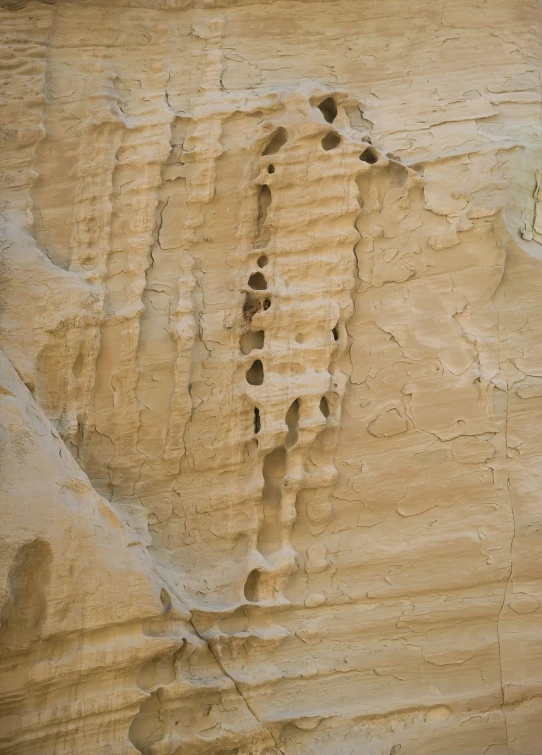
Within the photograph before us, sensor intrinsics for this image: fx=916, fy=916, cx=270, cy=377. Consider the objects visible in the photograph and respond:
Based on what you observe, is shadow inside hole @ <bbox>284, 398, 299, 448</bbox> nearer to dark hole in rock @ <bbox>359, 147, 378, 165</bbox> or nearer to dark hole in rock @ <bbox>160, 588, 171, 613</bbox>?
dark hole in rock @ <bbox>160, 588, 171, 613</bbox>

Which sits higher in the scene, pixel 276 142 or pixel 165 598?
pixel 276 142

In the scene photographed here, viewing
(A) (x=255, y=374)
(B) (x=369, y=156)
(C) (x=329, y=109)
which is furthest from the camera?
(C) (x=329, y=109)

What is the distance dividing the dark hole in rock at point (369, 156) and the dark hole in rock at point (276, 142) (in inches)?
15.8

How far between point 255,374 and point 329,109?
4.81ft

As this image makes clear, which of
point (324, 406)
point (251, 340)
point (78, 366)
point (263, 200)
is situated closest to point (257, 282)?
point (251, 340)

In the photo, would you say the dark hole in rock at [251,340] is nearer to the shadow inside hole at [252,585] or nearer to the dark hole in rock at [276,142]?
the dark hole in rock at [276,142]

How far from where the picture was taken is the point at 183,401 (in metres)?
4.30

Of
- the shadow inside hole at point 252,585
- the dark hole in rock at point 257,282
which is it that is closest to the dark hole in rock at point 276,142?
the dark hole in rock at point 257,282

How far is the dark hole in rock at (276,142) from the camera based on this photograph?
4.60 m

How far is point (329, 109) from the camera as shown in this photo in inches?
187

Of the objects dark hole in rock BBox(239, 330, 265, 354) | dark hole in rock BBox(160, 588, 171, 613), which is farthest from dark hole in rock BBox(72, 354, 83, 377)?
dark hole in rock BBox(160, 588, 171, 613)

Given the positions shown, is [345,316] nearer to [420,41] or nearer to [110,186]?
[110,186]

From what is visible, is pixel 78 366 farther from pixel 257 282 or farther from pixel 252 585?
pixel 252 585

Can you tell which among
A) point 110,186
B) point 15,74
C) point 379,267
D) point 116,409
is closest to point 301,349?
point 379,267
